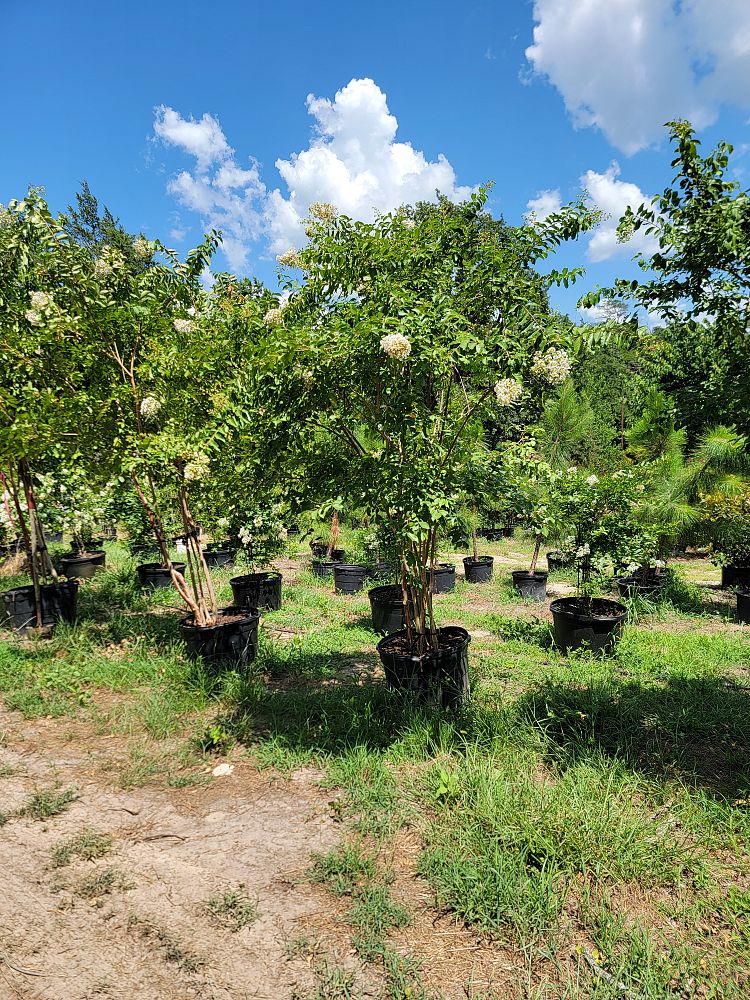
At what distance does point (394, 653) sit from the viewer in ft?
12.4

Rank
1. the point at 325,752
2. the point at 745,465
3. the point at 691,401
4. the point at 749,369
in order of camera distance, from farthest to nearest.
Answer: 1. the point at 745,465
2. the point at 325,752
3. the point at 691,401
4. the point at 749,369

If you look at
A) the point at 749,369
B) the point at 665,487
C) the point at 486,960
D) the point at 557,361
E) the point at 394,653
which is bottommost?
the point at 486,960

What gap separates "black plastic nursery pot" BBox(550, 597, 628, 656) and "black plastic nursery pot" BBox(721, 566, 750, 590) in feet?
11.2

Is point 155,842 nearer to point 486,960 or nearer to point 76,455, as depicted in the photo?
point 486,960

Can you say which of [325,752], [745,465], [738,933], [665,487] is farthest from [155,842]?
[745,465]

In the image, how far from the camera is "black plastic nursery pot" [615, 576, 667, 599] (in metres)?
7.06

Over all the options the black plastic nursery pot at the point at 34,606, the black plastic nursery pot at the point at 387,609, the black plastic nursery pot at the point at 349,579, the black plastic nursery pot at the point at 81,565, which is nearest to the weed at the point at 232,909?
the black plastic nursery pot at the point at 387,609

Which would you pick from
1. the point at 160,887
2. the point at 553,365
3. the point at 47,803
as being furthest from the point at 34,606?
the point at 553,365

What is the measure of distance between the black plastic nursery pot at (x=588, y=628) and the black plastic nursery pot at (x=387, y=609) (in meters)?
1.59

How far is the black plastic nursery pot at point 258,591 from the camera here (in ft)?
22.4

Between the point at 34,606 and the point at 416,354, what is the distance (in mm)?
5301

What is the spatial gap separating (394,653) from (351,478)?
124cm

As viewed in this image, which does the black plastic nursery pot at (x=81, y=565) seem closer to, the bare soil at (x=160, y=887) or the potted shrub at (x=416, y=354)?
the bare soil at (x=160, y=887)

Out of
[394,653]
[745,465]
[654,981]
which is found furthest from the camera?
[745,465]
